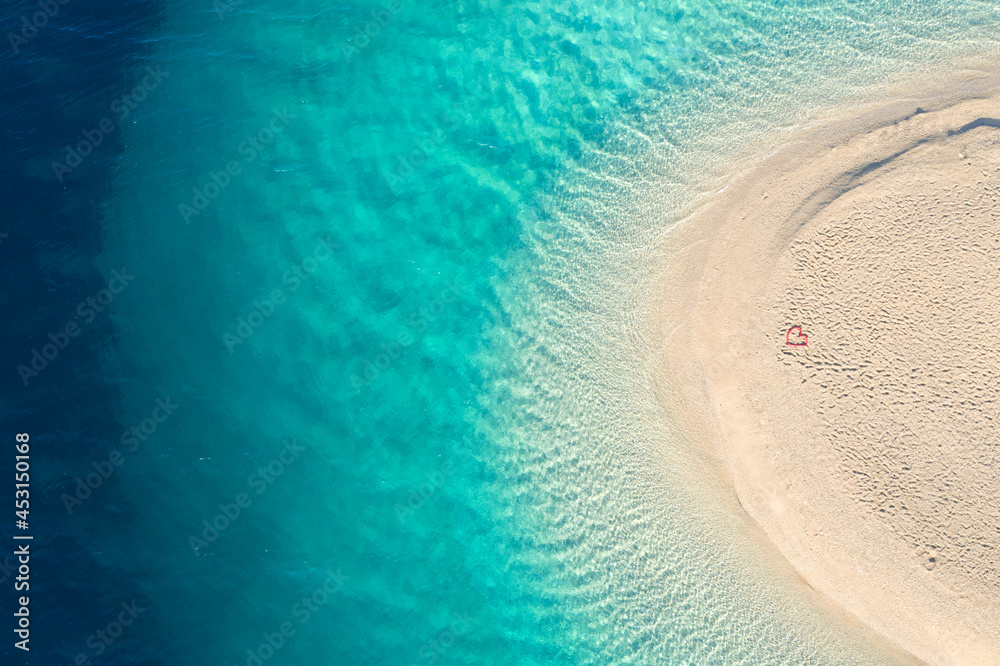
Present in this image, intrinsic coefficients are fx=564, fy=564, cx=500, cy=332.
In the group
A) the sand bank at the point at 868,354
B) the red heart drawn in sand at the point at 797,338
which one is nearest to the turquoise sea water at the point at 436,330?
the sand bank at the point at 868,354

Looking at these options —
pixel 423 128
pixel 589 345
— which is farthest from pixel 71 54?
pixel 589 345

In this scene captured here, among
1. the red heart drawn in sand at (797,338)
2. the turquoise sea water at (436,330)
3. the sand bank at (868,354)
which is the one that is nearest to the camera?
the sand bank at (868,354)

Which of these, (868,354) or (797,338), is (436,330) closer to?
(797,338)

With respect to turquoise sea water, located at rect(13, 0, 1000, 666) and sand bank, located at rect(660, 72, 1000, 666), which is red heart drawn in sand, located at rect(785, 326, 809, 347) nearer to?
sand bank, located at rect(660, 72, 1000, 666)

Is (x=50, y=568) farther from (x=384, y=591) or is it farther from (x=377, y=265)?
(x=377, y=265)

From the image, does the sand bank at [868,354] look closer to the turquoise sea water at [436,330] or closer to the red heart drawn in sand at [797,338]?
the red heart drawn in sand at [797,338]

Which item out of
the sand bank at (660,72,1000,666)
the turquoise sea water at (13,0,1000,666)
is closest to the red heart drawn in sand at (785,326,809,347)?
the sand bank at (660,72,1000,666)
